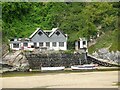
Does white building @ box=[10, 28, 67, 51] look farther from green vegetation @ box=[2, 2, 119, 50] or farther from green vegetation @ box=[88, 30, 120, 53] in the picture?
green vegetation @ box=[88, 30, 120, 53]

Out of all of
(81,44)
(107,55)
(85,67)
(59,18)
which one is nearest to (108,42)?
(107,55)

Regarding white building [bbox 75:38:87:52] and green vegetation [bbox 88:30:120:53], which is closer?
white building [bbox 75:38:87:52]

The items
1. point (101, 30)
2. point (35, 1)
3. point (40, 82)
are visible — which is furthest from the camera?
point (101, 30)

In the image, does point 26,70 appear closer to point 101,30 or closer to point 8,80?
point 8,80

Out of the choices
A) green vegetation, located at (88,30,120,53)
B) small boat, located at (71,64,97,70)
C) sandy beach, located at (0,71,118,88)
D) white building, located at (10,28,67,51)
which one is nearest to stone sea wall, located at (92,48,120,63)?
green vegetation, located at (88,30,120,53)

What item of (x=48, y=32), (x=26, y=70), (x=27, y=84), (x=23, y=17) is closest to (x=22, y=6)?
(x=23, y=17)

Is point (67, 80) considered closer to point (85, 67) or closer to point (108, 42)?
point (85, 67)
